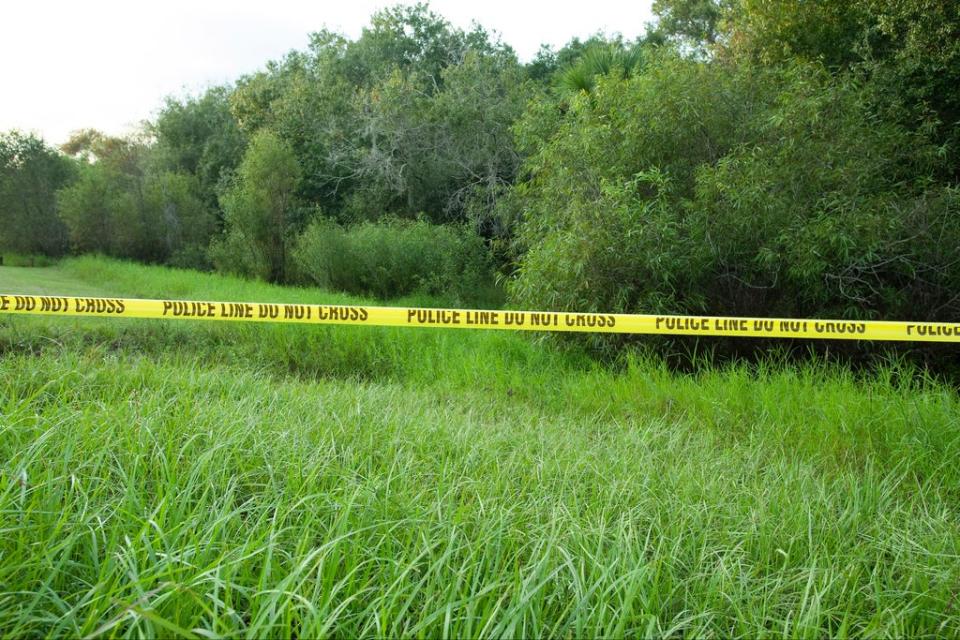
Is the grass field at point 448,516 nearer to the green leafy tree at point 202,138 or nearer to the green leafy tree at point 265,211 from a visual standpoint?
the green leafy tree at point 265,211

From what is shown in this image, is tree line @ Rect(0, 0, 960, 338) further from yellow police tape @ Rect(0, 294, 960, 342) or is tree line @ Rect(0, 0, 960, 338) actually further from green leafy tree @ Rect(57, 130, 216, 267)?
yellow police tape @ Rect(0, 294, 960, 342)

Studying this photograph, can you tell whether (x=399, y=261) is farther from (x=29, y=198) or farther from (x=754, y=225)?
(x=29, y=198)

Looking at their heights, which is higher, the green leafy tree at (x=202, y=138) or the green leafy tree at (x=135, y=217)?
the green leafy tree at (x=202, y=138)

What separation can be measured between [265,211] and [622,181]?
12.7m

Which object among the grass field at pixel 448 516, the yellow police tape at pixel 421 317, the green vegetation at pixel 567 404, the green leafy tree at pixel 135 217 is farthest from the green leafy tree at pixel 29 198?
the grass field at pixel 448 516

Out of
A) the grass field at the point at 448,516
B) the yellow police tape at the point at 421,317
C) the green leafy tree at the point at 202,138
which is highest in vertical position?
the green leafy tree at the point at 202,138

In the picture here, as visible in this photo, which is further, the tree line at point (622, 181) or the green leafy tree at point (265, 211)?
the green leafy tree at point (265, 211)

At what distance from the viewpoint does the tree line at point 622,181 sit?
7191mm

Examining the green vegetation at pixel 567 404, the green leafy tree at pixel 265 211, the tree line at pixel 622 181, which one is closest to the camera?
the green vegetation at pixel 567 404

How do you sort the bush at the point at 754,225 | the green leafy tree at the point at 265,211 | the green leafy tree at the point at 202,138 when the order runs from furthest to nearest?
the green leafy tree at the point at 202,138
the green leafy tree at the point at 265,211
the bush at the point at 754,225

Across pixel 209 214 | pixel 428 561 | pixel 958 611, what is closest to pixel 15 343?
pixel 428 561

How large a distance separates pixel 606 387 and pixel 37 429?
4.36 metres

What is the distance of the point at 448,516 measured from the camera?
2592 millimetres

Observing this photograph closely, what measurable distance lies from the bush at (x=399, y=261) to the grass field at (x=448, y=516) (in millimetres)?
9534
